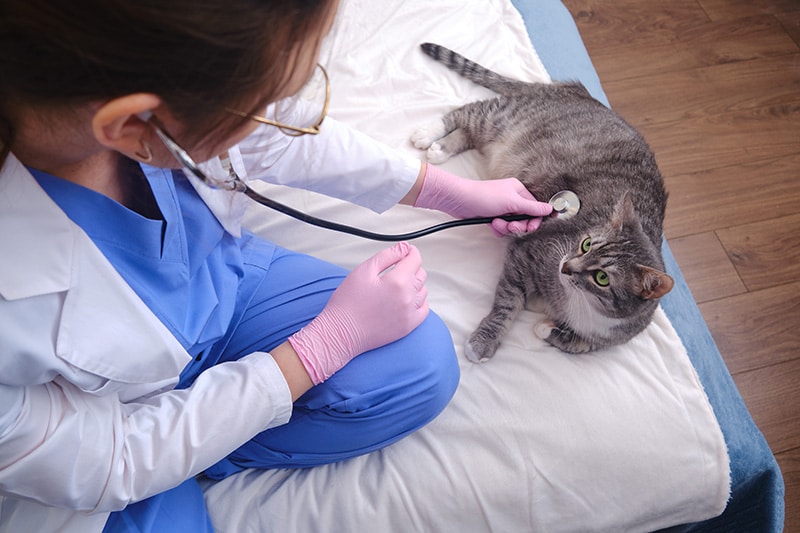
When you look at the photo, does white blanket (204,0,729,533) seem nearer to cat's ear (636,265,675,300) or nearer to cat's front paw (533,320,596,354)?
cat's front paw (533,320,596,354)

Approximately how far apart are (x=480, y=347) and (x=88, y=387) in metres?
0.70

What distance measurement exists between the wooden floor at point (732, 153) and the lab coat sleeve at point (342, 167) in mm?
1117

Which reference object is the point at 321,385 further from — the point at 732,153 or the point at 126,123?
the point at 732,153

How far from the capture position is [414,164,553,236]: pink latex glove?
3.91ft

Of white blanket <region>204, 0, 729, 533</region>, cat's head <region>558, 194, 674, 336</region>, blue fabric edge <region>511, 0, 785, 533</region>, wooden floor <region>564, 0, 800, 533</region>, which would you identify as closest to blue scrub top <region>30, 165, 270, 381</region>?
white blanket <region>204, 0, 729, 533</region>

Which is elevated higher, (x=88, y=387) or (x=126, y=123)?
(x=126, y=123)

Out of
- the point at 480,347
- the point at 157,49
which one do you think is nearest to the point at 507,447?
the point at 480,347

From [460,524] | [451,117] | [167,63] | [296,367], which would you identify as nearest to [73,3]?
[167,63]

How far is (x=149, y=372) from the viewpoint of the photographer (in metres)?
0.78

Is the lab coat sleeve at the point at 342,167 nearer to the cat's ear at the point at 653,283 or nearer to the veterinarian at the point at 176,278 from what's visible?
the veterinarian at the point at 176,278

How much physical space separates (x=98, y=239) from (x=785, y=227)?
2.01 m

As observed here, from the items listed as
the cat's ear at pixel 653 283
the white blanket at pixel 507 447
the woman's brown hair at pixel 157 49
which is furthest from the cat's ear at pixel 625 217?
the woman's brown hair at pixel 157 49

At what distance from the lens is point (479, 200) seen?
120cm

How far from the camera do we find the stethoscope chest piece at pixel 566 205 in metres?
1.28
